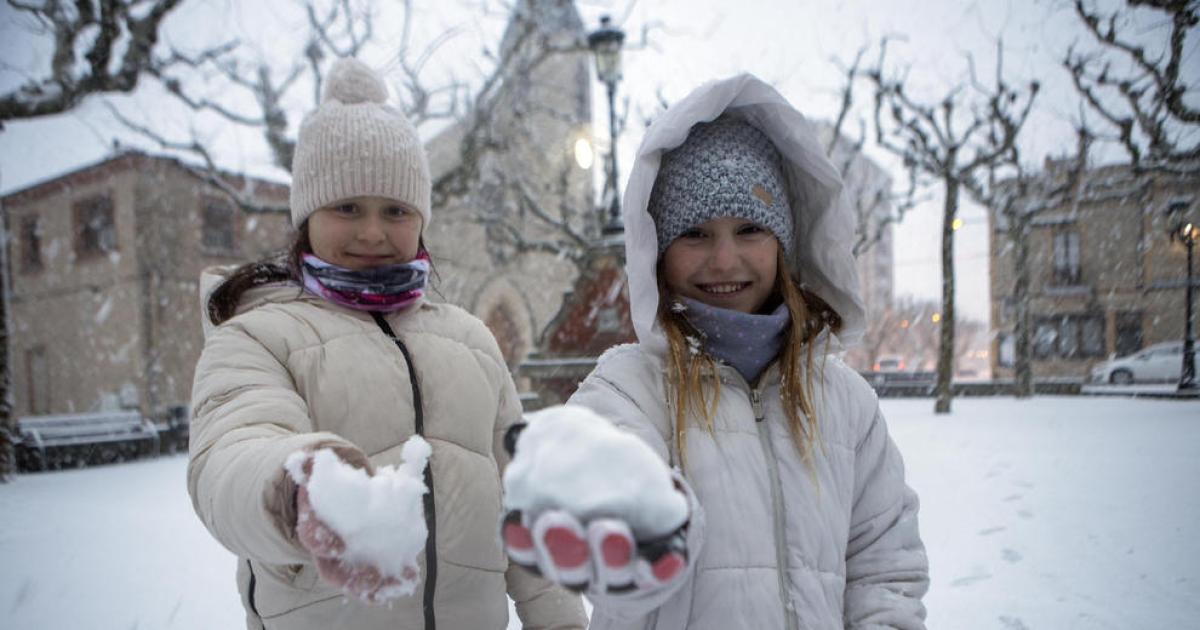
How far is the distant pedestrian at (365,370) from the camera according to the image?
4.11 ft

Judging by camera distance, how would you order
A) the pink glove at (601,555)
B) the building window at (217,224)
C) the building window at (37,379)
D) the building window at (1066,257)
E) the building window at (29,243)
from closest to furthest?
the pink glove at (601,555)
the building window at (217,224)
the building window at (37,379)
the building window at (29,243)
the building window at (1066,257)

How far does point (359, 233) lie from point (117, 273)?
73.6 ft

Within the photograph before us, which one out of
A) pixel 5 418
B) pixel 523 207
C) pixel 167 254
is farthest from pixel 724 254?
pixel 167 254

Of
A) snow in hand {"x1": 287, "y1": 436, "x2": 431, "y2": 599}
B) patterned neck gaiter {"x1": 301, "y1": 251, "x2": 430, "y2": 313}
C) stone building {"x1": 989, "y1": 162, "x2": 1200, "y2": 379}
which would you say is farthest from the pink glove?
stone building {"x1": 989, "y1": 162, "x2": 1200, "y2": 379}

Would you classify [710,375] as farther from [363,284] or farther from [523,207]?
[523,207]

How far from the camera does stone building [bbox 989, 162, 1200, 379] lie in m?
23.2

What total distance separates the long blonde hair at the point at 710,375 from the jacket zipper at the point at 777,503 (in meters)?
0.06

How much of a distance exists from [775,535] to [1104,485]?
643 cm

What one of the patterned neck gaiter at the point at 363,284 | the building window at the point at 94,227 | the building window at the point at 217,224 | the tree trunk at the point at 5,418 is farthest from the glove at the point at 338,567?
the building window at the point at 94,227

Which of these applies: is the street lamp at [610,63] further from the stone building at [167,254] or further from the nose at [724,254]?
the stone building at [167,254]

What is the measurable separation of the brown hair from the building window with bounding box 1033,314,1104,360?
1209 inches

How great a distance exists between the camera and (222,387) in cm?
112

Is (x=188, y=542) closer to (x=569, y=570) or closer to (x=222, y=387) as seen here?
(x=222, y=387)

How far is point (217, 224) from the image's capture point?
66.2ft
